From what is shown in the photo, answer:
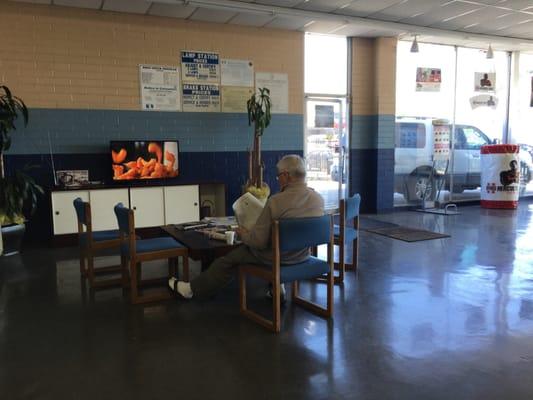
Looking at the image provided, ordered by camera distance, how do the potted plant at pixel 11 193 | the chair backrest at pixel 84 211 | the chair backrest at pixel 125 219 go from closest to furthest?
the chair backrest at pixel 125 219, the chair backrest at pixel 84 211, the potted plant at pixel 11 193

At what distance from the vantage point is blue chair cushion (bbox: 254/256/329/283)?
2.99 metres

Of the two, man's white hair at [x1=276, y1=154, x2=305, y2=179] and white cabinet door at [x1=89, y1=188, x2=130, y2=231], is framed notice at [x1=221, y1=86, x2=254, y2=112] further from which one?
man's white hair at [x1=276, y1=154, x2=305, y2=179]

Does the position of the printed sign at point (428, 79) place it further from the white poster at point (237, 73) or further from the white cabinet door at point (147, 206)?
the white cabinet door at point (147, 206)

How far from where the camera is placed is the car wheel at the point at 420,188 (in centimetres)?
856

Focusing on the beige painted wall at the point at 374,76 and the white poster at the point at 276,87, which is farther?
the beige painted wall at the point at 374,76

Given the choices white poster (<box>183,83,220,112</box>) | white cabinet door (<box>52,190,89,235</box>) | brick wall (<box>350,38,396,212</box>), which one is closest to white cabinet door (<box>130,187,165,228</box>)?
white cabinet door (<box>52,190,89,235</box>)

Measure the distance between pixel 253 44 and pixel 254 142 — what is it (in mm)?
1538

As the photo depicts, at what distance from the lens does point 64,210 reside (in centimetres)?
556

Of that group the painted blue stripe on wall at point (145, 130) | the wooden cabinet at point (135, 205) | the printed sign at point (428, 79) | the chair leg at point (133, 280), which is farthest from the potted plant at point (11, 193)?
the printed sign at point (428, 79)

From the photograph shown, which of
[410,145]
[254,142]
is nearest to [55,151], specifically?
→ [254,142]

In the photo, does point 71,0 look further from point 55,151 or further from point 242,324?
point 242,324

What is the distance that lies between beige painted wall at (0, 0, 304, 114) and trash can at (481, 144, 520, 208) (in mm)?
4915

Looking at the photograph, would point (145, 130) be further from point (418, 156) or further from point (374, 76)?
point (418, 156)

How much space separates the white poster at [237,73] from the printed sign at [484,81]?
486 cm
